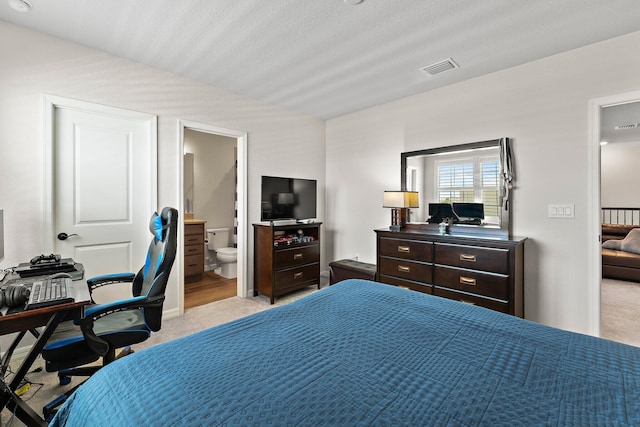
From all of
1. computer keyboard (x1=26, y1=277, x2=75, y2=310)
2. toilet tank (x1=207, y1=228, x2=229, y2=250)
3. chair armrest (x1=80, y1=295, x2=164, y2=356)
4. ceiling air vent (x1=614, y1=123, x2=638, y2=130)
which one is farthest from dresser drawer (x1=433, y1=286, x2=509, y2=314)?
ceiling air vent (x1=614, y1=123, x2=638, y2=130)

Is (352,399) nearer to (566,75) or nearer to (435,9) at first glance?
(435,9)

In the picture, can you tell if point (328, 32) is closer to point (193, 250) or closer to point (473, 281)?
point (473, 281)

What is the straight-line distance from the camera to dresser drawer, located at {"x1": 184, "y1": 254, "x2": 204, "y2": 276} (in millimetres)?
4262

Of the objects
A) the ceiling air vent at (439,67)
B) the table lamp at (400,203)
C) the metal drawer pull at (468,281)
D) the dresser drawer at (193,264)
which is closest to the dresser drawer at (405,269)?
the metal drawer pull at (468,281)

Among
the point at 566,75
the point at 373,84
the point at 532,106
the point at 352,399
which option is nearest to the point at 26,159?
the point at 352,399

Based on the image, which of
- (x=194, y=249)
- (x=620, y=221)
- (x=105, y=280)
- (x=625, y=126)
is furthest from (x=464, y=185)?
(x=620, y=221)

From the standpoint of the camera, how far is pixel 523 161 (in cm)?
292

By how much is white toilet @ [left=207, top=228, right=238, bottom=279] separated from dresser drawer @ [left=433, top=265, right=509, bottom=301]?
310cm

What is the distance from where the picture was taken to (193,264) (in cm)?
433

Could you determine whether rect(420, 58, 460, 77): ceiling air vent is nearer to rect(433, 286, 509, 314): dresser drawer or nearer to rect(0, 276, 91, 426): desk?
rect(433, 286, 509, 314): dresser drawer

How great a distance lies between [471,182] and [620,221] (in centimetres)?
525

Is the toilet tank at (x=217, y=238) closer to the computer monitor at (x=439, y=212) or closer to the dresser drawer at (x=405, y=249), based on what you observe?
the dresser drawer at (x=405, y=249)

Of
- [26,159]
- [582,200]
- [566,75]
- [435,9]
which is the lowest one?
[582,200]

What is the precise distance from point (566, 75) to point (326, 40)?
2.25 m
